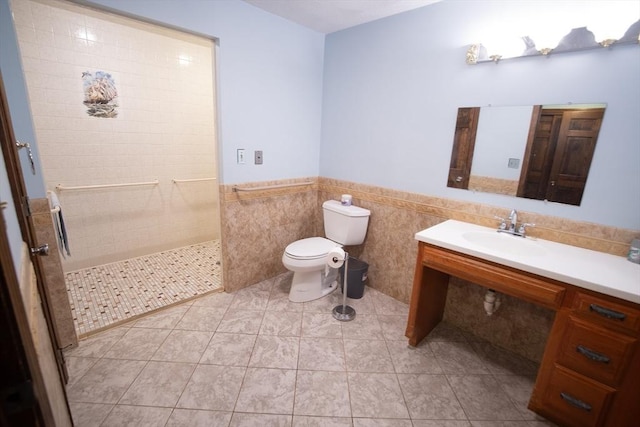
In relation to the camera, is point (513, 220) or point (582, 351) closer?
point (582, 351)

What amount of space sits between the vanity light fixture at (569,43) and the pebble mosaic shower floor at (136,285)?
2.73 meters

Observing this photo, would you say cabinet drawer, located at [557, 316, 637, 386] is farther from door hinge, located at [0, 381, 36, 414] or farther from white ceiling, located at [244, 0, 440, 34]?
white ceiling, located at [244, 0, 440, 34]

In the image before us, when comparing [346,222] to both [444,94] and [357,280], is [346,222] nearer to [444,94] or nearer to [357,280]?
[357,280]

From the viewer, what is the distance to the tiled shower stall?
2.38m

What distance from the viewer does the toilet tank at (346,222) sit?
2.50 metres

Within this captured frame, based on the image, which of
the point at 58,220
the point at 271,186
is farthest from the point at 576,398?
the point at 58,220

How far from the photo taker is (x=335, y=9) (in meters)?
2.14

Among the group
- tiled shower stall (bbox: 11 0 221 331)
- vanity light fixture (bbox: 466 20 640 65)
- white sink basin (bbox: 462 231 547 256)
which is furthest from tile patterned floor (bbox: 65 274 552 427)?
vanity light fixture (bbox: 466 20 640 65)

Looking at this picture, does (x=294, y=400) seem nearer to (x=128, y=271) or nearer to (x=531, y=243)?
(x=531, y=243)

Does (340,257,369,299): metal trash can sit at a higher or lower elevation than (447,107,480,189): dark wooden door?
lower

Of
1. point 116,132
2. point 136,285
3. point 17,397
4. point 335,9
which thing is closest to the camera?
point 17,397

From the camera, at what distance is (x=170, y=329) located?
2043 millimetres

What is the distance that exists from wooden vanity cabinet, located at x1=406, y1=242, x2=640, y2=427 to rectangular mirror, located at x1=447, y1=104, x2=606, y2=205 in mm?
627

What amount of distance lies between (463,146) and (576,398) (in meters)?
1.51
